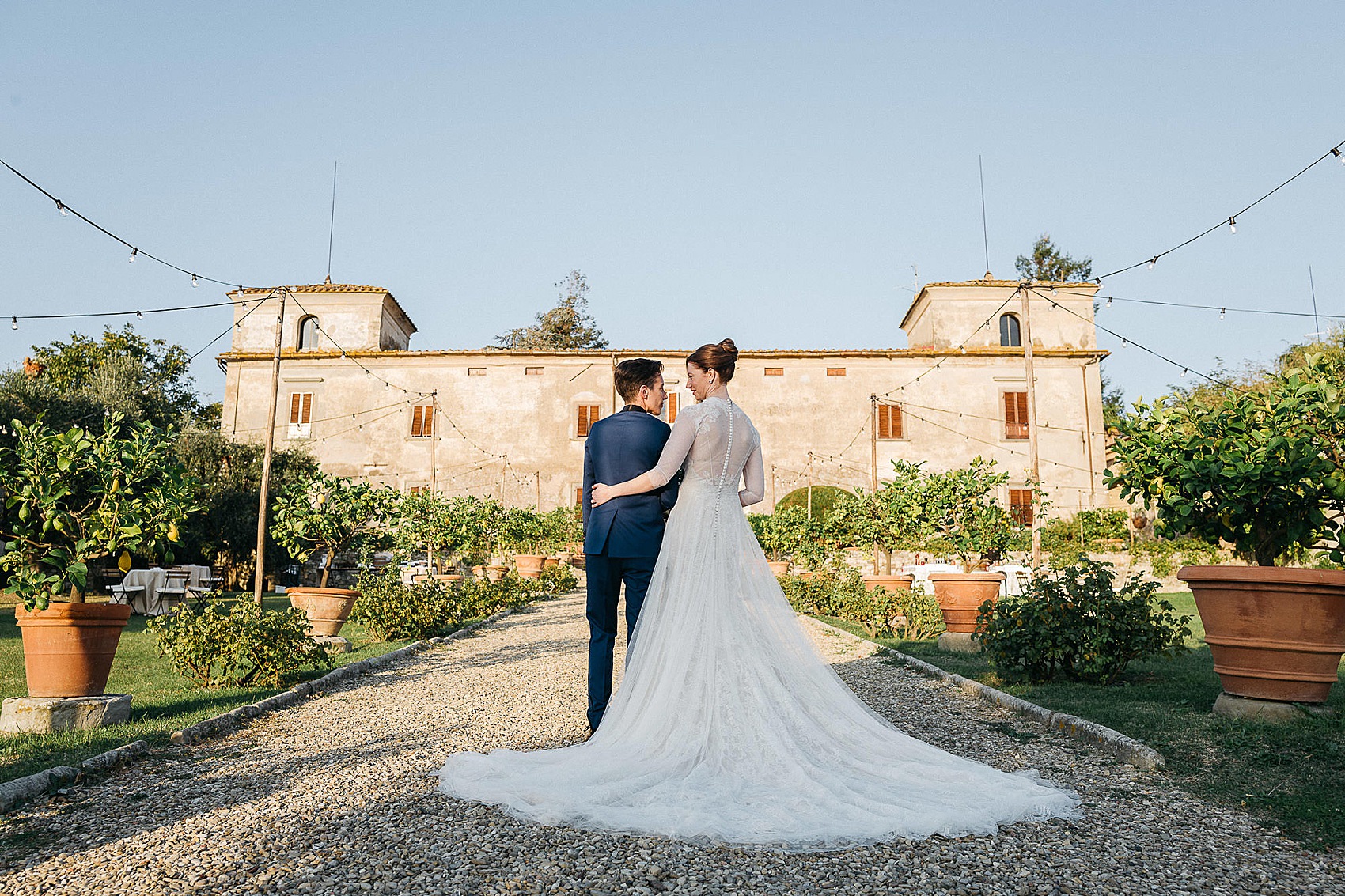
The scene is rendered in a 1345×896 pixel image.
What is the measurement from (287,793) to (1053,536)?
2394 centimetres

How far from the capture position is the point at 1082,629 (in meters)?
6.01

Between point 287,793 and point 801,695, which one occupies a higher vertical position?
point 801,695

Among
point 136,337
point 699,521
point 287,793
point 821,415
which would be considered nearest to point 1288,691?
point 699,521

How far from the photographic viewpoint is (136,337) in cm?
3200

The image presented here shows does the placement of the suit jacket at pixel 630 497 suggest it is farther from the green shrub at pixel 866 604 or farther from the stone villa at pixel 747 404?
the stone villa at pixel 747 404

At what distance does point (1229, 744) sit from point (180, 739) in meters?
4.98

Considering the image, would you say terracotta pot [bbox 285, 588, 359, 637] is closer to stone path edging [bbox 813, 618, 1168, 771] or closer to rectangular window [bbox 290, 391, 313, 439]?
stone path edging [bbox 813, 618, 1168, 771]

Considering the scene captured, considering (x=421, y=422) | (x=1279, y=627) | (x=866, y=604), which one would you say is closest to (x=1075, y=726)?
(x=1279, y=627)

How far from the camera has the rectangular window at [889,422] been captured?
2891 cm

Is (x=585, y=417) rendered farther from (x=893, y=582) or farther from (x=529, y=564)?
(x=893, y=582)

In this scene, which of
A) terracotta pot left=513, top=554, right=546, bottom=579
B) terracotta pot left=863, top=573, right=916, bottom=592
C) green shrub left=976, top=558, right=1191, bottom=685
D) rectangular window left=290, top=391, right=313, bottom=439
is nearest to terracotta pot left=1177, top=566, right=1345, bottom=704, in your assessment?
green shrub left=976, top=558, right=1191, bottom=685

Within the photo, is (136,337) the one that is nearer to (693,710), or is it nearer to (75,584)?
(75,584)

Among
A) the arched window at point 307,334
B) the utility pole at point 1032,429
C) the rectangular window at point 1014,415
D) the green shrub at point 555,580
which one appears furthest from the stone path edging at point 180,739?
the arched window at point 307,334

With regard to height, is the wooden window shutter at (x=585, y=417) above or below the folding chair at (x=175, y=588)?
above
